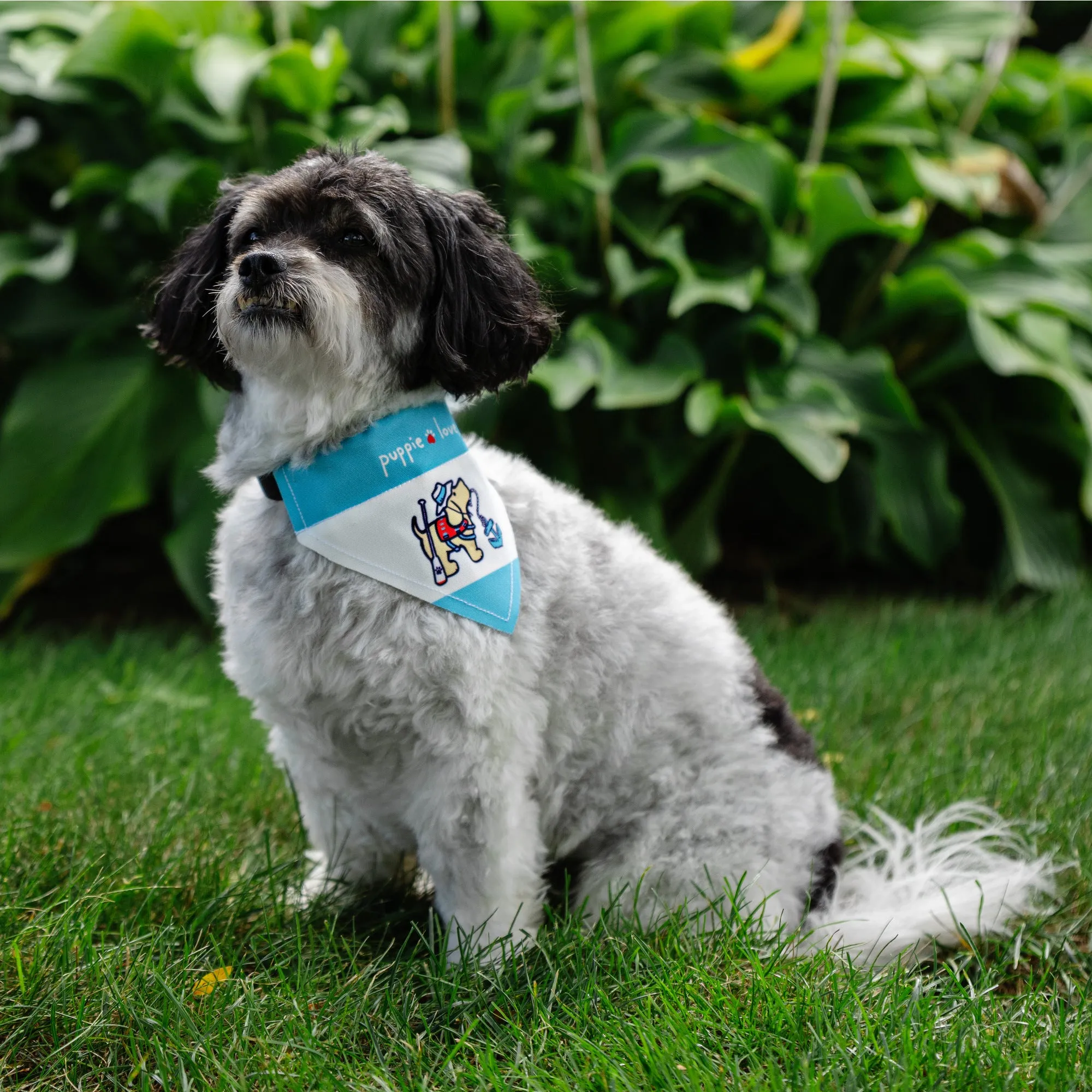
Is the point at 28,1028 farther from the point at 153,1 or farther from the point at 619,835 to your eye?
the point at 153,1

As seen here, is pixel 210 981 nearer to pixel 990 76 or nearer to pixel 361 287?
pixel 361 287

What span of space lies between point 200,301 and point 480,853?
135cm

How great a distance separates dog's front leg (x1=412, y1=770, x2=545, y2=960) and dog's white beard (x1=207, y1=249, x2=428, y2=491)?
0.77 m

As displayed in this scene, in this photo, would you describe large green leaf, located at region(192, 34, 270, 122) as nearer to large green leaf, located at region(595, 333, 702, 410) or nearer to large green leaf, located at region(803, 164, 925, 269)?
large green leaf, located at region(595, 333, 702, 410)

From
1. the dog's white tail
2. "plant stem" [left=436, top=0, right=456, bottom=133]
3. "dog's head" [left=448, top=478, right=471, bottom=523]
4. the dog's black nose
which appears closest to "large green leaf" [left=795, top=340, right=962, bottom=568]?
"plant stem" [left=436, top=0, right=456, bottom=133]

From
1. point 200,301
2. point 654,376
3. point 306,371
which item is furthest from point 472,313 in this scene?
point 654,376

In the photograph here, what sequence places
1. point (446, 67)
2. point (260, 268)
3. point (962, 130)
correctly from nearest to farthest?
point (260, 268), point (446, 67), point (962, 130)

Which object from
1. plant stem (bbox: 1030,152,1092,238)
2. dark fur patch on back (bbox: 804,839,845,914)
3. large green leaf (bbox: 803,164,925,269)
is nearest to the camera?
dark fur patch on back (bbox: 804,839,845,914)

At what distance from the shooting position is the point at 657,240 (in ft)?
15.4

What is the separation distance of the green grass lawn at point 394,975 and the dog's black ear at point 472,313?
114 cm

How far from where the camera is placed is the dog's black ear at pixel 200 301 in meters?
2.47

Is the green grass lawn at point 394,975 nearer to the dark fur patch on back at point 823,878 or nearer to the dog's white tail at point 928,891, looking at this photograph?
the dog's white tail at point 928,891

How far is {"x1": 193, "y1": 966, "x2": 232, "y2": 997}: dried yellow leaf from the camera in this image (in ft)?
7.01

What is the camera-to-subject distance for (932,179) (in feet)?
15.7
